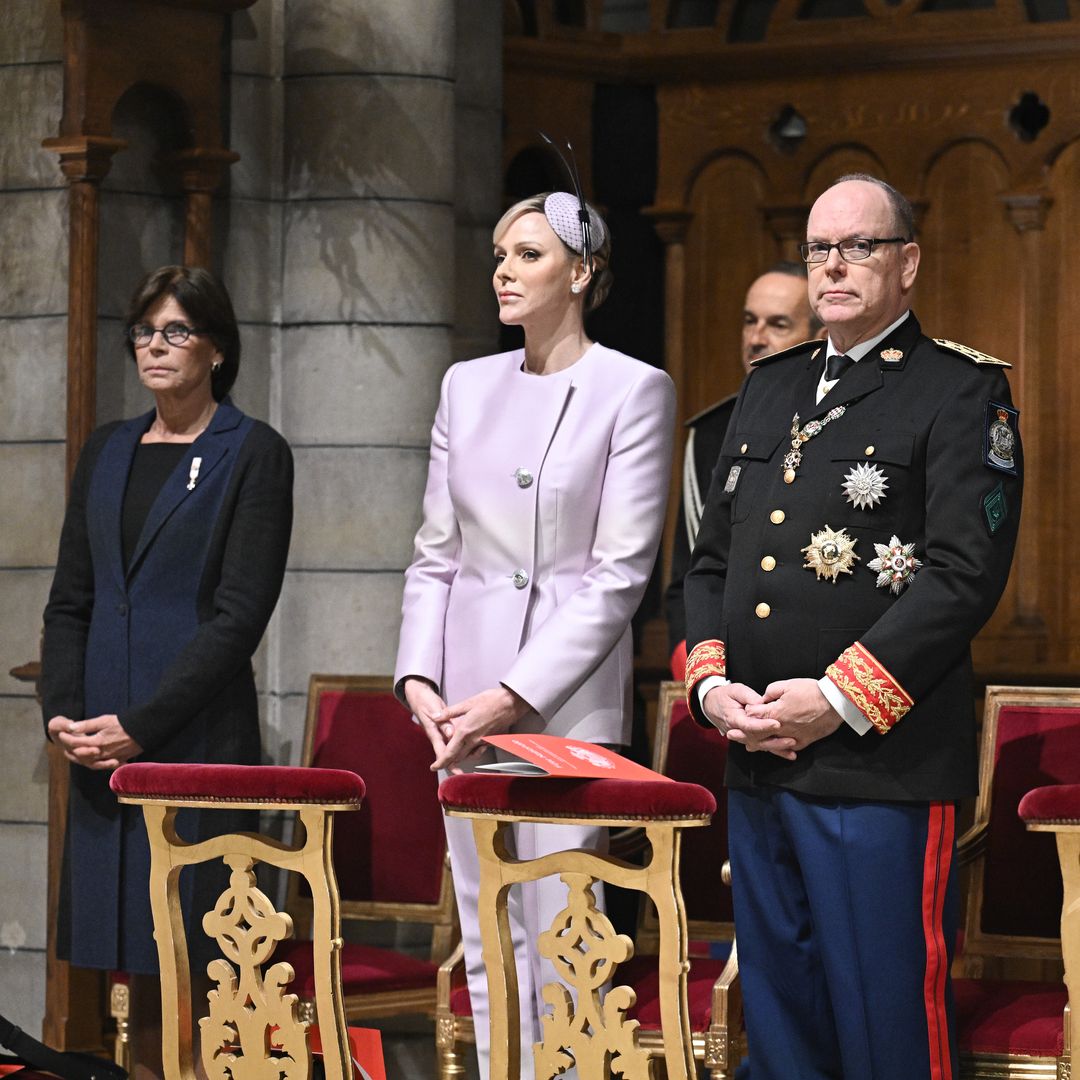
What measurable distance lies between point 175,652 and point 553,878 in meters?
0.93

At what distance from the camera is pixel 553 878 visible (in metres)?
3.51

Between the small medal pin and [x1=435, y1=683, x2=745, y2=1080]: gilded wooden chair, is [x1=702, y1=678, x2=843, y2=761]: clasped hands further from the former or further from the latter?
the small medal pin

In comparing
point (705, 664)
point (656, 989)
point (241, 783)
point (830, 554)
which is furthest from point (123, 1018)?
point (830, 554)

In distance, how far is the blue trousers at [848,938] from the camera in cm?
306

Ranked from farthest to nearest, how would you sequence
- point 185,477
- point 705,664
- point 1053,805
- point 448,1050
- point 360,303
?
point 360,303
point 185,477
point 448,1050
point 705,664
point 1053,805

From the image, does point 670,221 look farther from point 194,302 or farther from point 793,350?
point 793,350

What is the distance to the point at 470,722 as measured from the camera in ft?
11.4

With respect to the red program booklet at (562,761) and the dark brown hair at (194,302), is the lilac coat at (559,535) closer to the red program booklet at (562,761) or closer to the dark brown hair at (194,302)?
the red program booklet at (562,761)

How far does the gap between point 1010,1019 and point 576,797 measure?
2.83 ft

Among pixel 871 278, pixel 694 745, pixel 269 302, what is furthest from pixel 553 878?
pixel 269 302

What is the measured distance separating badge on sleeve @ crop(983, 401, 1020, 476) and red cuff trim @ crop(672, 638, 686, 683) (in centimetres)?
136

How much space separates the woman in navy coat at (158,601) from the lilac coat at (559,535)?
49cm

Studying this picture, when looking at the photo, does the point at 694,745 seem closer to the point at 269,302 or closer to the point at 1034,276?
the point at 269,302

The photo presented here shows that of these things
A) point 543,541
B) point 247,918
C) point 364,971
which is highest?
point 543,541
